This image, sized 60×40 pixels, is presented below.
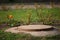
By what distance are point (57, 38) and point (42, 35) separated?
468 millimetres

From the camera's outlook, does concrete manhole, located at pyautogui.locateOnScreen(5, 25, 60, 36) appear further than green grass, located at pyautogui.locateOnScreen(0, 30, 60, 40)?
Yes

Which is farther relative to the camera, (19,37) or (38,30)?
(38,30)

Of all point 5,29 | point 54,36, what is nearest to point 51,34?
point 54,36

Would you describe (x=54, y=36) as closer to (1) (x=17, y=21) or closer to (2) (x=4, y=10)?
(1) (x=17, y=21)

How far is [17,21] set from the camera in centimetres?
840

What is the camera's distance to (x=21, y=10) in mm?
11125

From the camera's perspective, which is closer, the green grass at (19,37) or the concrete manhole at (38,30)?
the green grass at (19,37)

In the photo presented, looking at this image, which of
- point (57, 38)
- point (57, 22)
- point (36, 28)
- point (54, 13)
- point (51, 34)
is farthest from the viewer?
point (54, 13)

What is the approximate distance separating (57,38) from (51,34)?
1.40ft

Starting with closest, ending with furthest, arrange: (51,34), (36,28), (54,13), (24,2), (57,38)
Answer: (57,38), (51,34), (36,28), (54,13), (24,2)

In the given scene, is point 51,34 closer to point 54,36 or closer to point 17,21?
point 54,36

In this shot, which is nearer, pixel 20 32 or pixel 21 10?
pixel 20 32

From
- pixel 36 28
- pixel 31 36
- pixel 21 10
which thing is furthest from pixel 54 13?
pixel 31 36

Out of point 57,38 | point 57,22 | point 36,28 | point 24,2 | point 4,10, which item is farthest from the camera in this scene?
point 24,2
